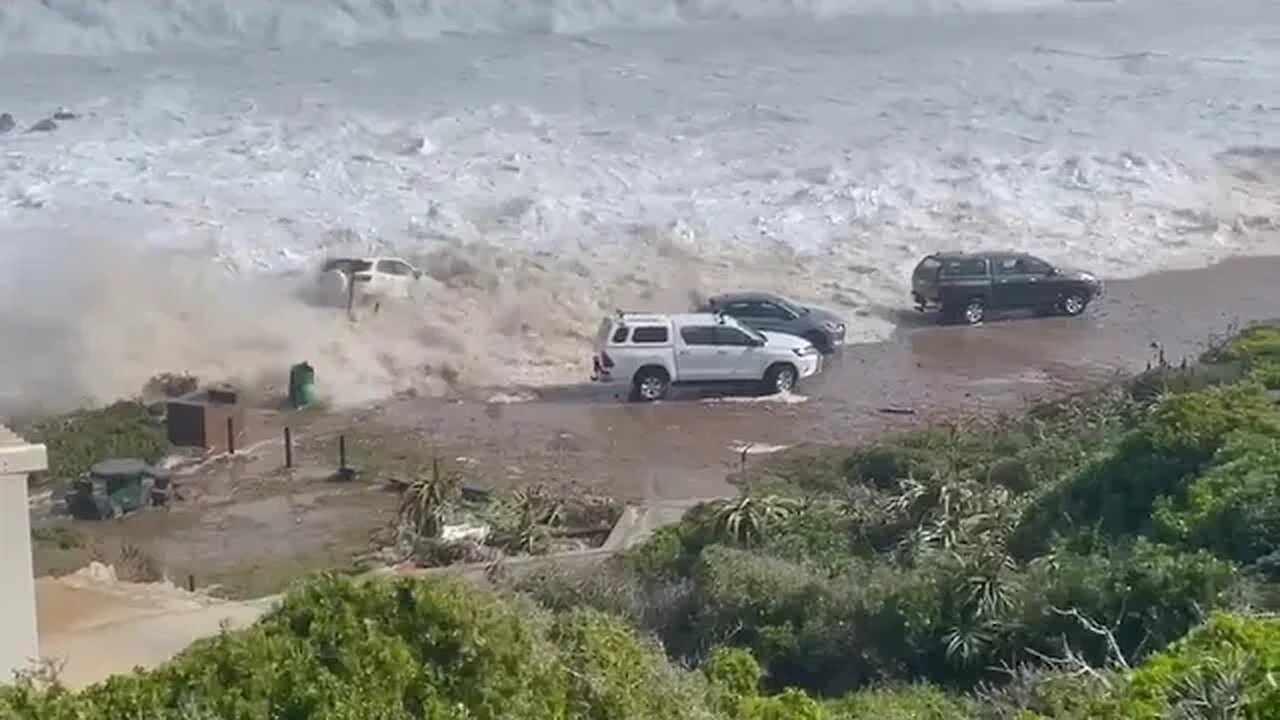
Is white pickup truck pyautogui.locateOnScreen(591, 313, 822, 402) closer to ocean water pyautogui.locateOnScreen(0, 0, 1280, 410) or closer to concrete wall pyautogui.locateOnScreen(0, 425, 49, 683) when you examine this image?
ocean water pyautogui.locateOnScreen(0, 0, 1280, 410)

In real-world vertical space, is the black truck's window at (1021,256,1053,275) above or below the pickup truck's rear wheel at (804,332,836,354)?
above

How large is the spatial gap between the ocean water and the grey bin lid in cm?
418

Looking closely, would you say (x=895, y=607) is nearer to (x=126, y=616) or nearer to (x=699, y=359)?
(x=126, y=616)

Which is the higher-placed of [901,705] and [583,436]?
[901,705]

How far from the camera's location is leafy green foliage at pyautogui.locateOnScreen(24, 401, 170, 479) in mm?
19656

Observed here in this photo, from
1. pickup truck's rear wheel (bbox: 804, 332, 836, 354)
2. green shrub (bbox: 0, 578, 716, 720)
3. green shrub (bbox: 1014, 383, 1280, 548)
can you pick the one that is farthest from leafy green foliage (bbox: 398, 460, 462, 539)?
green shrub (bbox: 0, 578, 716, 720)

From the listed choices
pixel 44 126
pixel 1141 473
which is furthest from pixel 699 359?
pixel 44 126

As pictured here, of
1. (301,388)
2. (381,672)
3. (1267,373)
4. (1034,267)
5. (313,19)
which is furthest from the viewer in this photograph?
(313,19)

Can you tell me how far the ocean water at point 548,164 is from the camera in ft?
84.7

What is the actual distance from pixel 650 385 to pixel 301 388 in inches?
152

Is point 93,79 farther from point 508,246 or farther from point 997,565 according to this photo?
point 997,565

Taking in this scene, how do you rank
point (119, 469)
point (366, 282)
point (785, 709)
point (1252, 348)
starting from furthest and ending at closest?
point (366, 282) < point (1252, 348) < point (119, 469) < point (785, 709)

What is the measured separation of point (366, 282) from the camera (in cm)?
2709

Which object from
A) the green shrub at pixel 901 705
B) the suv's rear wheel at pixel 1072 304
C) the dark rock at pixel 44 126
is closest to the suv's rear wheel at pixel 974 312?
the suv's rear wheel at pixel 1072 304
